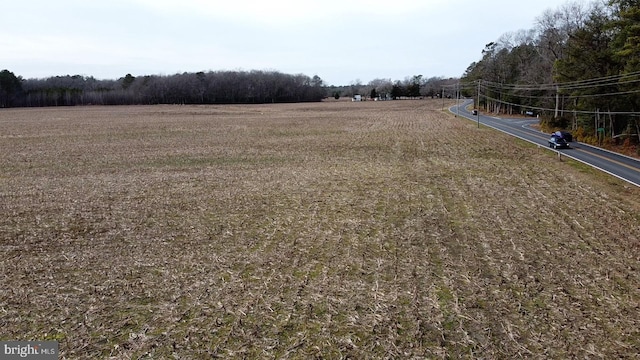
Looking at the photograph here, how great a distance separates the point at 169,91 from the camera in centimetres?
15562

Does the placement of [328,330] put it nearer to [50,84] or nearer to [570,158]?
[570,158]

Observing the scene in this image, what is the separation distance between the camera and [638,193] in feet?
68.3

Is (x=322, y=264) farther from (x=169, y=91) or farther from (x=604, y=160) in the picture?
(x=169, y=91)

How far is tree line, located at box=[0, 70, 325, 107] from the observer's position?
144500 mm

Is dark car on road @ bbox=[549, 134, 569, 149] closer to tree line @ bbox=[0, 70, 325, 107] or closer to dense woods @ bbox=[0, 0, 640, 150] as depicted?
dense woods @ bbox=[0, 0, 640, 150]

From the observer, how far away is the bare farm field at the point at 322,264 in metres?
8.11

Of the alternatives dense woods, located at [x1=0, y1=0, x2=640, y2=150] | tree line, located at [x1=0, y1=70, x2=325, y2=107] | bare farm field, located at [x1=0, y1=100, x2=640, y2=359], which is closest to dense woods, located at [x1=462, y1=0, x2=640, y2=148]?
dense woods, located at [x1=0, y1=0, x2=640, y2=150]

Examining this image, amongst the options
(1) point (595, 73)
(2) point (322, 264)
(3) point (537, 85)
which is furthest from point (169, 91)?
(2) point (322, 264)

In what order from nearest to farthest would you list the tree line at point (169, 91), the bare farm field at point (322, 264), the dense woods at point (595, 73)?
the bare farm field at point (322, 264)
the dense woods at point (595, 73)
the tree line at point (169, 91)

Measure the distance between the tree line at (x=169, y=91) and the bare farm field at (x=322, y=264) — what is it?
13929cm

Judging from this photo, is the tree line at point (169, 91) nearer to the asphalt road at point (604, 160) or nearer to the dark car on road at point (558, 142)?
the asphalt road at point (604, 160)

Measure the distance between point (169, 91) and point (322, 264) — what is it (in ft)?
519

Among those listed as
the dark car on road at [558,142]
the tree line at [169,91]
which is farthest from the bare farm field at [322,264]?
the tree line at [169,91]

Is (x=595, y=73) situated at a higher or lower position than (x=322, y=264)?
higher
